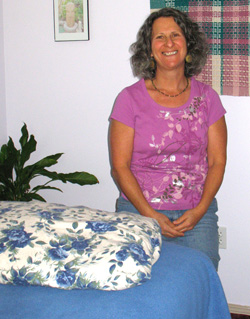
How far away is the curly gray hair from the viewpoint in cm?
194

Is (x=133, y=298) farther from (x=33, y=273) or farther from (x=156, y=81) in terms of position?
(x=156, y=81)

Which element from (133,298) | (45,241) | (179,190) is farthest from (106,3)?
(133,298)

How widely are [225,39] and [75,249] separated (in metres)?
1.39

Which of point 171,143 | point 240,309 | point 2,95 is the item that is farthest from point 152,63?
point 240,309

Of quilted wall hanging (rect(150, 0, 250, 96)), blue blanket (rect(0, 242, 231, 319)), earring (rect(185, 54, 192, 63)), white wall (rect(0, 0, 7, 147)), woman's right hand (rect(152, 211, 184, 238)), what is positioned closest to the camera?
blue blanket (rect(0, 242, 231, 319))

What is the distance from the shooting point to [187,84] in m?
1.99

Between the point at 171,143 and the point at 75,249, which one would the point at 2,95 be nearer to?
the point at 171,143

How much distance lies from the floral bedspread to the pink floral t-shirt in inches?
21.5

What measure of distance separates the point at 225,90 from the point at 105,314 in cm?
142

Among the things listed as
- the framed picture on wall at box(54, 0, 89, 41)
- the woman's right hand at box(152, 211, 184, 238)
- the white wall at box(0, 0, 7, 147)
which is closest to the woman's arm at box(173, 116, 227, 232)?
the woman's right hand at box(152, 211, 184, 238)

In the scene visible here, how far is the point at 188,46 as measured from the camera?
1971 millimetres

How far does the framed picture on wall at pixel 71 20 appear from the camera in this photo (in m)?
2.32

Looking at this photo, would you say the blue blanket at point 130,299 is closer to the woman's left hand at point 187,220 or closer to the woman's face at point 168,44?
the woman's left hand at point 187,220

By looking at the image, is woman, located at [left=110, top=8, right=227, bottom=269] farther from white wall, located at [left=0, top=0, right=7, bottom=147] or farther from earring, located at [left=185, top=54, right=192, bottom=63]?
white wall, located at [left=0, top=0, right=7, bottom=147]
